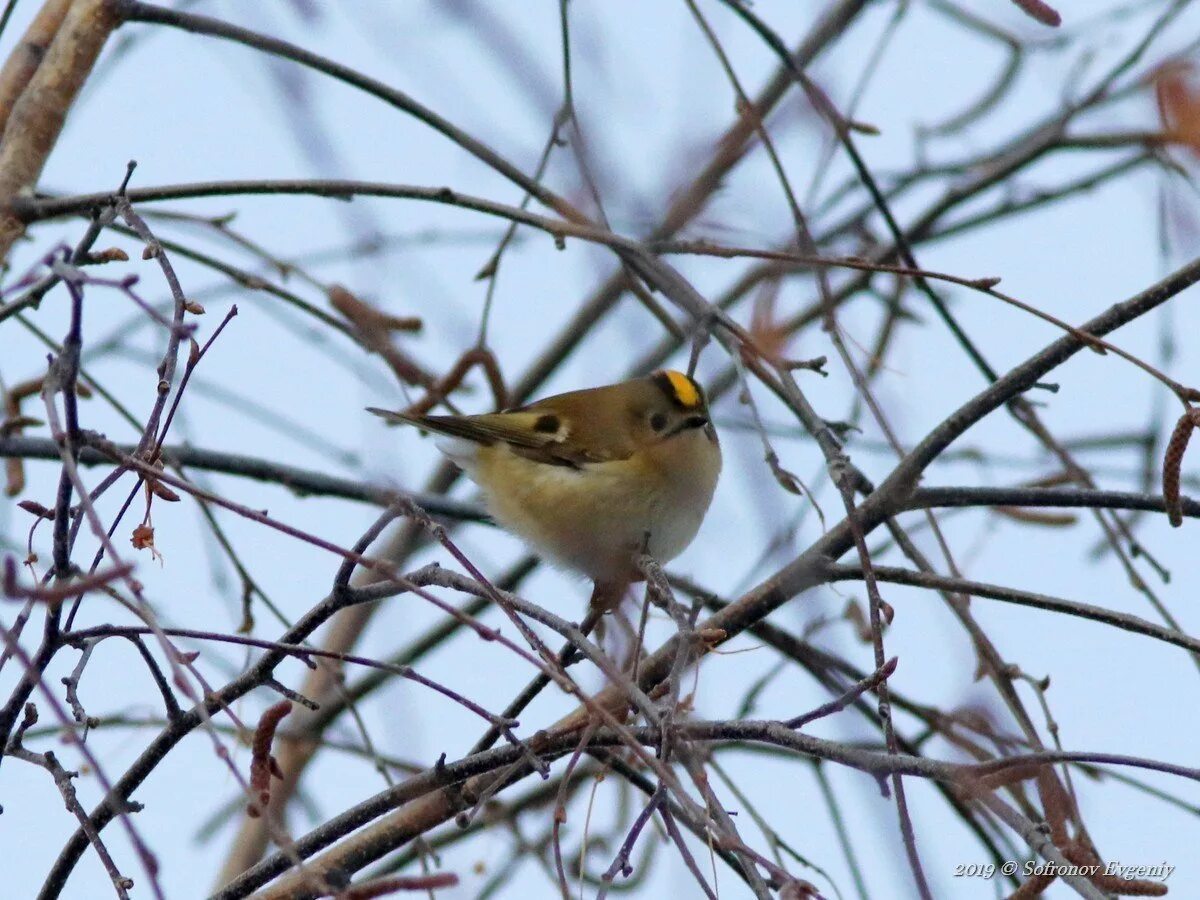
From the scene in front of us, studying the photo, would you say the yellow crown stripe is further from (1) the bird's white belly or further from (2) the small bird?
(1) the bird's white belly

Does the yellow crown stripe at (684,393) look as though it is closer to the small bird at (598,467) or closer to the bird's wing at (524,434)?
the small bird at (598,467)

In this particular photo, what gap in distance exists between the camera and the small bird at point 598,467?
10.3 feet

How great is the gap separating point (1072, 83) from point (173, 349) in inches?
128

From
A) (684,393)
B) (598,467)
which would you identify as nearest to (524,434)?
(598,467)

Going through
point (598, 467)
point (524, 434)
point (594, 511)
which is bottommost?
point (594, 511)

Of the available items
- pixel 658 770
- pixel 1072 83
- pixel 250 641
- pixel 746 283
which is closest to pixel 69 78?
pixel 250 641

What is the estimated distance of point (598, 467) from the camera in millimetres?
3197

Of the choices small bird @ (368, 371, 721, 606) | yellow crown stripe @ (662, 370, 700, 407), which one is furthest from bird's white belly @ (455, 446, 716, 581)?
yellow crown stripe @ (662, 370, 700, 407)

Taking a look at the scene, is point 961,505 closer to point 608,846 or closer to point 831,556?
point 831,556

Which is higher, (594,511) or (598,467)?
(598,467)

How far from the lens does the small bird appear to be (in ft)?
10.3

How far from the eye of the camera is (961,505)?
195 cm

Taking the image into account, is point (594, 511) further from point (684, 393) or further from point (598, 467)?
point (684, 393)

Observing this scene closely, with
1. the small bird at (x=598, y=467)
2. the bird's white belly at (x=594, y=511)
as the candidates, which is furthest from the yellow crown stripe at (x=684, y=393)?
the bird's white belly at (x=594, y=511)
